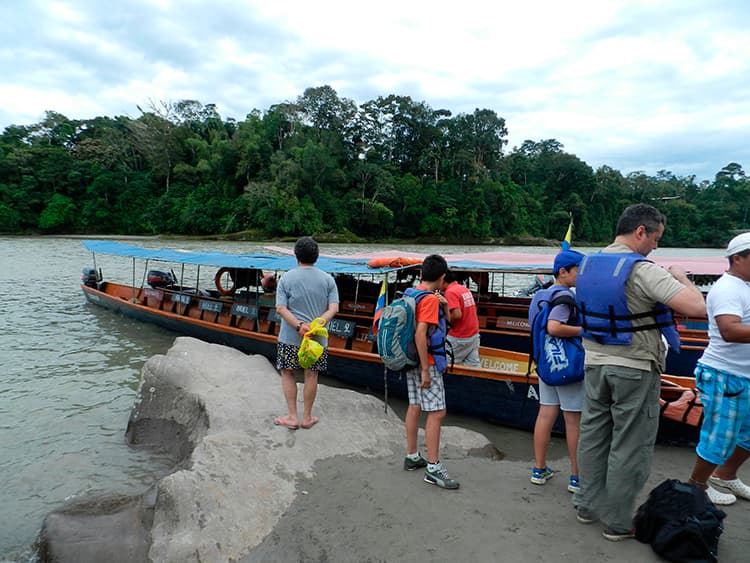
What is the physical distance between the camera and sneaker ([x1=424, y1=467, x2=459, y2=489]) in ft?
10.9

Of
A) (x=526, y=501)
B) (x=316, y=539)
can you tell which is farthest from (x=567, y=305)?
(x=316, y=539)

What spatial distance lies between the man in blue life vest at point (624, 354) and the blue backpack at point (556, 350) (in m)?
0.51

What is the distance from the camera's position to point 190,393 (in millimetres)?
4965

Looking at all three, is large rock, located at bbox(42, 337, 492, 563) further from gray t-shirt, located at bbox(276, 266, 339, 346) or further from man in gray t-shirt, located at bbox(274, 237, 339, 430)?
gray t-shirt, located at bbox(276, 266, 339, 346)

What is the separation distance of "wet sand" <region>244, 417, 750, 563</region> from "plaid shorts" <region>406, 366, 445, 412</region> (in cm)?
61

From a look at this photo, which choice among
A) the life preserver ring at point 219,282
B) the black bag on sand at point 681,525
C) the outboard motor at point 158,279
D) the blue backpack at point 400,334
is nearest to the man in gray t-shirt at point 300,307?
the blue backpack at point 400,334

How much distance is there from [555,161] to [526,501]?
7247 centimetres

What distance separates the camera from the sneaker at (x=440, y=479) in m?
3.32

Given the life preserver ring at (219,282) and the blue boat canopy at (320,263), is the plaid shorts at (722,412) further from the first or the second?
the life preserver ring at (219,282)

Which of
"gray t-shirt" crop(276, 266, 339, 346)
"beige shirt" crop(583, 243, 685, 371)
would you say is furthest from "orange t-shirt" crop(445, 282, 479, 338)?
"beige shirt" crop(583, 243, 685, 371)

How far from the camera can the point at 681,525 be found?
7.95 ft

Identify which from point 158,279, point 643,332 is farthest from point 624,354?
point 158,279

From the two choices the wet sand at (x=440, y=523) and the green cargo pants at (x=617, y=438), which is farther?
the wet sand at (x=440, y=523)

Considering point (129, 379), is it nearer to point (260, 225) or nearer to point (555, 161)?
point (260, 225)
